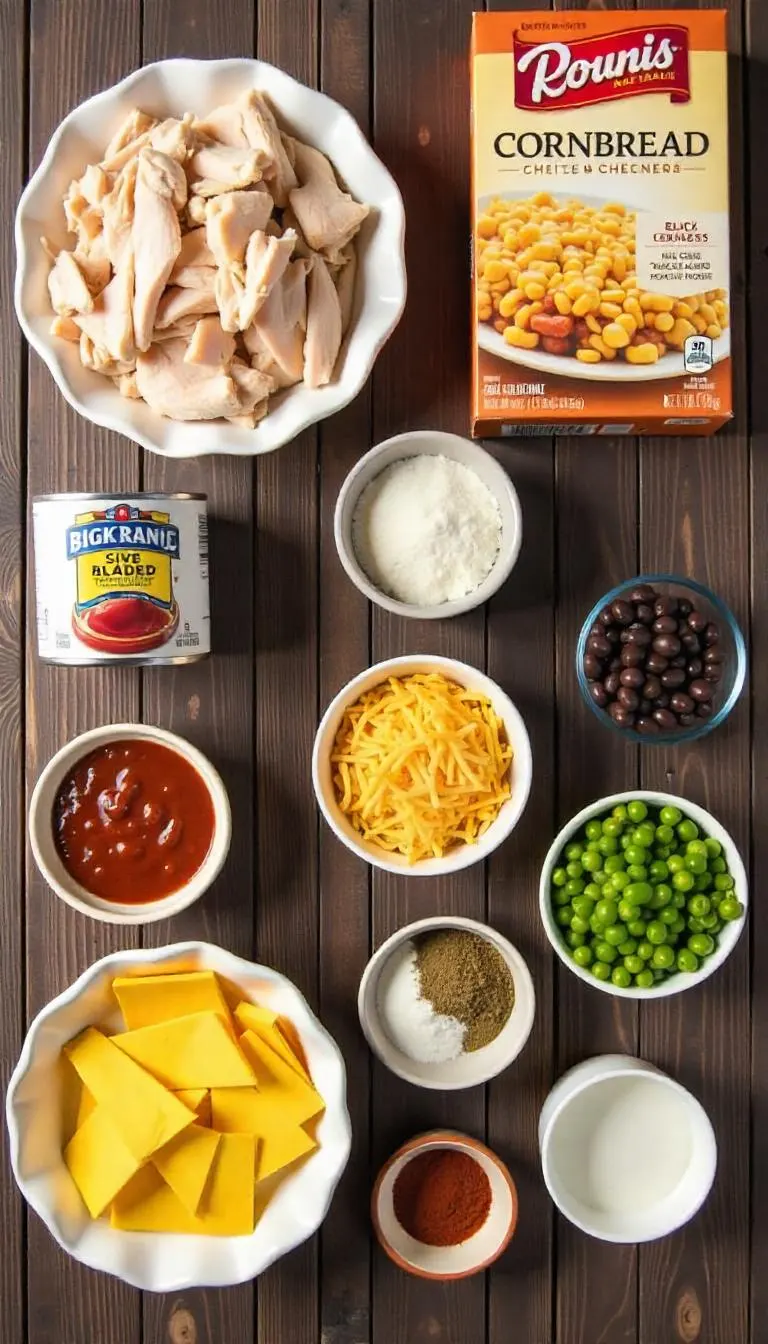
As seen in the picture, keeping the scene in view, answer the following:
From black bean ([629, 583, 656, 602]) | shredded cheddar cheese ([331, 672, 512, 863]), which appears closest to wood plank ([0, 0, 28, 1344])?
shredded cheddar cheese ([331, 672, 512, 863])

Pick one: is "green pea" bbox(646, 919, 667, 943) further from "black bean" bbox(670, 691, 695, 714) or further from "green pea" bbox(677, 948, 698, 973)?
"black bean" bbox(670, 691, 695, 714)

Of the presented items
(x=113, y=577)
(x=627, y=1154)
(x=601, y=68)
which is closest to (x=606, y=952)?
(x=627, y=1154)

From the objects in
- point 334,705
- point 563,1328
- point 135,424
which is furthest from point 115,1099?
point 135,424

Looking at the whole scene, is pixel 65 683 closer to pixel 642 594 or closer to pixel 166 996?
pixel 166 996

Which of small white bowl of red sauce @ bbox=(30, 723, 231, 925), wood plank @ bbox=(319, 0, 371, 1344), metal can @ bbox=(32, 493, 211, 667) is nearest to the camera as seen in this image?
metal can @ bbox=(32, 493, 211, 667)

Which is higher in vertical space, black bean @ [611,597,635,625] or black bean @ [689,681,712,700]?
black bean @ [611,597,635,625]

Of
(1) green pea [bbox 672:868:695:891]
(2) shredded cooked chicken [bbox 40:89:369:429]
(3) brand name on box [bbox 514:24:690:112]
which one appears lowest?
(1) green pea [bbox 672:868:695:891]

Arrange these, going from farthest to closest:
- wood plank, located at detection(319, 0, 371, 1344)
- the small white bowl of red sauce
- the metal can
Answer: wood plank, located at detection(319, 0, 371, 1344)
the small white bowl of red sauce
the metal can

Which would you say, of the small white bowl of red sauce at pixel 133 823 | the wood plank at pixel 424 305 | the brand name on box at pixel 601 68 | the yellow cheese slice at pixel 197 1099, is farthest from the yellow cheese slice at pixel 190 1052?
the brand name on box at pixel 601 68

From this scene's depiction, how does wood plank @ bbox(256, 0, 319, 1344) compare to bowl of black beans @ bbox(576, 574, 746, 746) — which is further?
wood plank @ bbox(256, 0, 319, 1344)
